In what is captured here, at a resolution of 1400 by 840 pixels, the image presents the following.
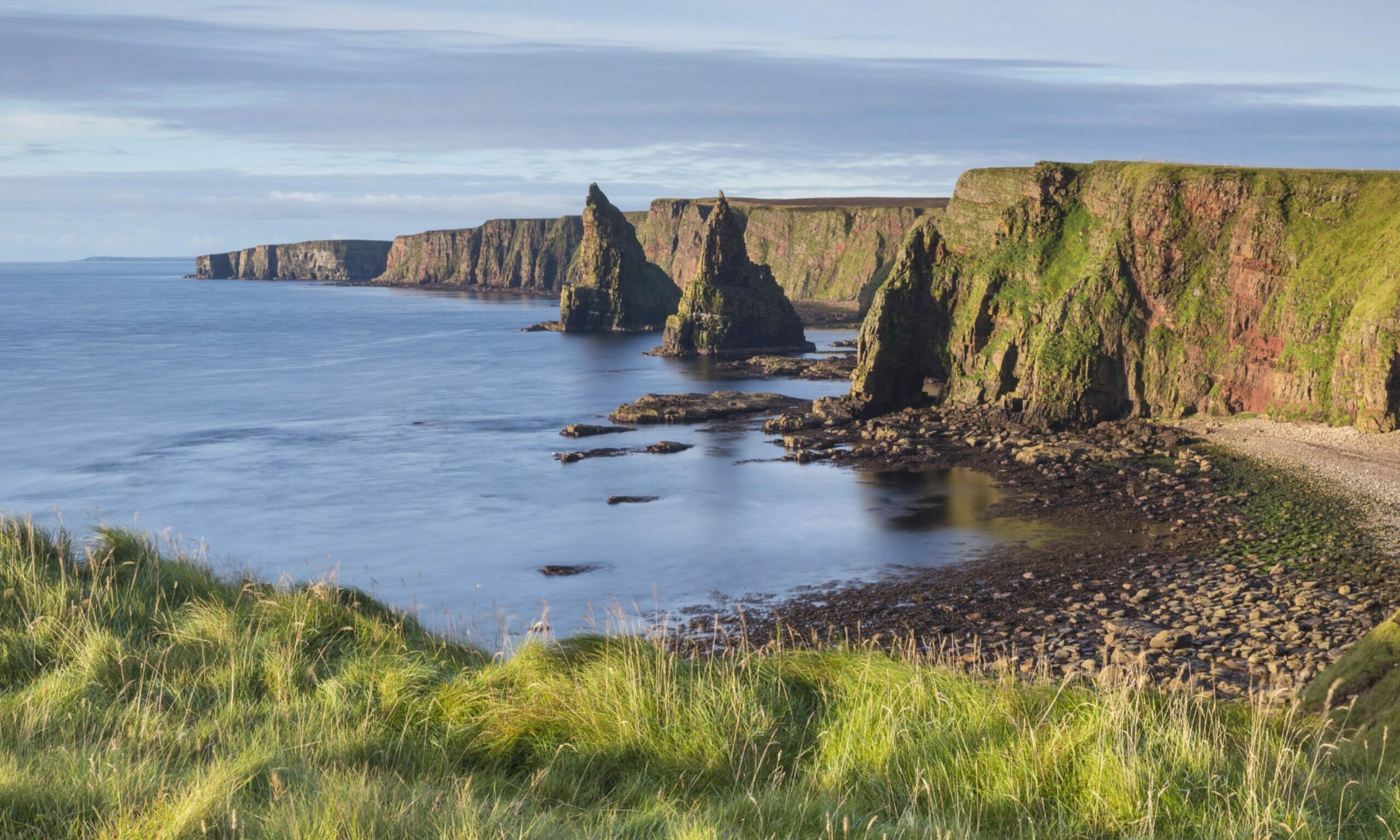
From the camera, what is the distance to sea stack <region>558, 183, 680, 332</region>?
184500 millimetres

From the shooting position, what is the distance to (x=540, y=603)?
3972cm

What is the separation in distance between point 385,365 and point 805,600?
10393cm

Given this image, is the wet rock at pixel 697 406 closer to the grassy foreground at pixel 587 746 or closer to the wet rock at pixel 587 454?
the wet rock at pixel 587 454

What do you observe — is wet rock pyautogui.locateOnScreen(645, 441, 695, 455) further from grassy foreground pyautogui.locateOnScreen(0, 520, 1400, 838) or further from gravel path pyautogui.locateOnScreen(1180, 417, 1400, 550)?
grassy foreground pyautogui.locateOnScreen(0, 520, 1400, 838)

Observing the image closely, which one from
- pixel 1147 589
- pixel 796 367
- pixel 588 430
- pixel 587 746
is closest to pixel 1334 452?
pixel 1147 589

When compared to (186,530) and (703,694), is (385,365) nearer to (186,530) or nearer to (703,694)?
(186,530)

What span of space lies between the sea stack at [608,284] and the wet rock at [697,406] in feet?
301

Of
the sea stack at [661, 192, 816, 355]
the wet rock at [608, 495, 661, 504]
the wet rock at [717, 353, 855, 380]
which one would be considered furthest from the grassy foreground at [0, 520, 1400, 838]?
the sea stack at [661, 192, 816, 355]

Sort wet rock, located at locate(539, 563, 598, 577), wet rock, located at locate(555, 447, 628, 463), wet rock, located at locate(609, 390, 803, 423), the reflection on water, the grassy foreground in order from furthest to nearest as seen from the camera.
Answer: wet rock, located at locate(609, 390, 803, 423), wet rock, located at locate(555, 447, 628, 463), the reflection on water, wet rock, located at locate(539, 563, 598, 577), the grassy foreground

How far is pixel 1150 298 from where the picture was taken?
74.6 m

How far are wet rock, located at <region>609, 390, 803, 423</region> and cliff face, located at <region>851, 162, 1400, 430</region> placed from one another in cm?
986

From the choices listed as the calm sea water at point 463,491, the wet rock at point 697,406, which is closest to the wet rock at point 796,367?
the calm sea water at point 463,491

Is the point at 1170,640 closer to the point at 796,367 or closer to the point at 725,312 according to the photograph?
the point at 796,367

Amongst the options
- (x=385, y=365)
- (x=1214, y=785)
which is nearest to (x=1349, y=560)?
(x=1214, y=785)
